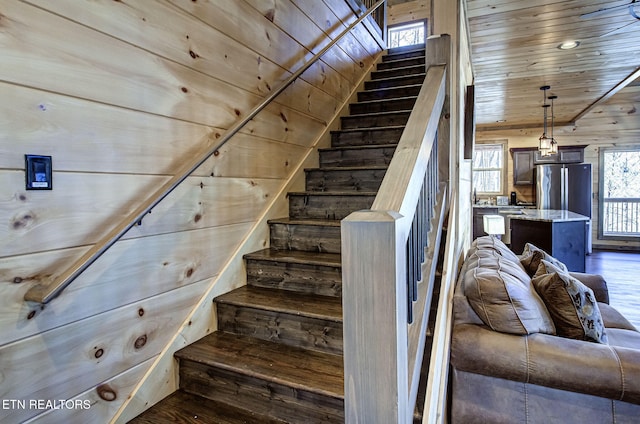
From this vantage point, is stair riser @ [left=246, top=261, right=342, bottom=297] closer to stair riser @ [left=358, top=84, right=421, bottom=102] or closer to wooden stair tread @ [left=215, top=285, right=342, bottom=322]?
wooden stair tread @ [left=215, top=285, right=342, bottom=322]

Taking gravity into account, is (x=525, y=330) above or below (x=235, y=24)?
below

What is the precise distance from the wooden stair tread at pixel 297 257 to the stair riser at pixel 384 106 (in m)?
1.77

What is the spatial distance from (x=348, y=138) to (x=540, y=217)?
3.09 meters

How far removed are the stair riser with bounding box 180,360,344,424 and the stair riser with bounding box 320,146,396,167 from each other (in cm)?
176

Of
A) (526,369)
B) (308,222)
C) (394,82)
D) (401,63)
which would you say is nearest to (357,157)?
(308,222)

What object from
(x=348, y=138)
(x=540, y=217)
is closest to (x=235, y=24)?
(x=348, y=138)

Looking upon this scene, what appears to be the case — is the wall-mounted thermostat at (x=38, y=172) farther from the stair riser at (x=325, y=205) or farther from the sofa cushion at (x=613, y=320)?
the sofa cushion at (x=613, y=320)

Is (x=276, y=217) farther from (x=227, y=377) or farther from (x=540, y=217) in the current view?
(x=540, y=217)

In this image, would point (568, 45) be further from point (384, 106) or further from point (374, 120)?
point (374, 120)

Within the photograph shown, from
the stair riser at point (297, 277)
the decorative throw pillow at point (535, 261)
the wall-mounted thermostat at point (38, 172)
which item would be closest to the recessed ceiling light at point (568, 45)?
the decorative throw pillow at point (535, 261)

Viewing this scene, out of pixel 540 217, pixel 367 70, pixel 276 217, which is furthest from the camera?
pixel 540 217

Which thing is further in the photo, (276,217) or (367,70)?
(367,70)

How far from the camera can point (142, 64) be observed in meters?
1.44

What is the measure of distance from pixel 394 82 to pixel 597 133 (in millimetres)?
6052
